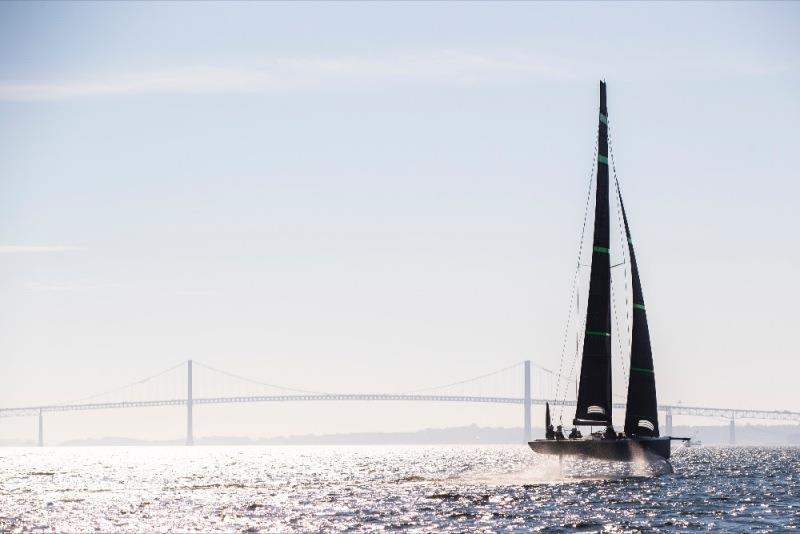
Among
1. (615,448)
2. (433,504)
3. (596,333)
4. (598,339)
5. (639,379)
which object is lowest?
(433,504)

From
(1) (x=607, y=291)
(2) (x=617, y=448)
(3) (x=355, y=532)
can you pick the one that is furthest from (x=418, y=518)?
(1) (x=607, y=291)

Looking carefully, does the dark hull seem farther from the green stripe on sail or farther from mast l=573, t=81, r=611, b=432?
the green stripe on sail

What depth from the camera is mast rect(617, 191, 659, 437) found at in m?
60.3

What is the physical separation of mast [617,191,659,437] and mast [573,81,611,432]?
216 cm

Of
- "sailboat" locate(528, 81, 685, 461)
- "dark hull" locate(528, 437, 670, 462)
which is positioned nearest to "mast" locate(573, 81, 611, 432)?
"sailboat" locate(528, 81, 685, 461)

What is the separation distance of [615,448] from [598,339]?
6.02 meters

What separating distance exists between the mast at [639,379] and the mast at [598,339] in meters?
2.16

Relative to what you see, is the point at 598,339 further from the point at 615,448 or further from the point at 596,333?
the point at 615,448

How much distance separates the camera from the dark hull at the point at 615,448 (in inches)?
2308

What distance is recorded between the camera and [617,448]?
58.7m

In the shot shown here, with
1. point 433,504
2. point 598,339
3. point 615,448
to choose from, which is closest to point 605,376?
point 598,339

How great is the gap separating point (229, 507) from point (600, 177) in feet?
84.0

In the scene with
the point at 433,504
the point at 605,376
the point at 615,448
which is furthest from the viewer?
the point at 605,376

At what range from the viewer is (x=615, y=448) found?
58.7 metres
